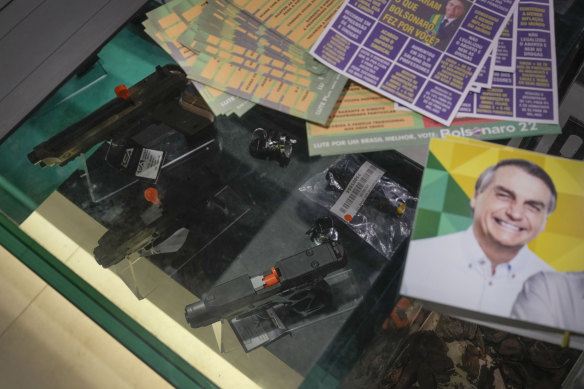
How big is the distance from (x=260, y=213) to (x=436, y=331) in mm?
489

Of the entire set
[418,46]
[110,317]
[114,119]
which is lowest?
[110,317]

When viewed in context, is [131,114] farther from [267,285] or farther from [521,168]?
[521,168]

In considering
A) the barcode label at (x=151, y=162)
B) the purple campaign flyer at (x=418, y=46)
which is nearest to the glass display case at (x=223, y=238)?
the barcode label at (x=151, y=162)

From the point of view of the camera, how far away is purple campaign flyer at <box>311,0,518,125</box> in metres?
0.85

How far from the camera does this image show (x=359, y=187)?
113 centimetres

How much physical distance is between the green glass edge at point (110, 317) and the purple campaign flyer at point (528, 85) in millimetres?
769

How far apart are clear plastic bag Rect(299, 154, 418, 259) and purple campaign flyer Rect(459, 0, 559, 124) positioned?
1.06ft

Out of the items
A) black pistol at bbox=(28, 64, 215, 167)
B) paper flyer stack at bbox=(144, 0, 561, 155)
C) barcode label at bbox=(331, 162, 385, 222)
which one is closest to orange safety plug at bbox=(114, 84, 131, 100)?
black pistol at bbox=(28, 64, 215, 167)

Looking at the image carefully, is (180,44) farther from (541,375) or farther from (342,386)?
(541,375)

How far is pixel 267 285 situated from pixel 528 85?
626 millimetres

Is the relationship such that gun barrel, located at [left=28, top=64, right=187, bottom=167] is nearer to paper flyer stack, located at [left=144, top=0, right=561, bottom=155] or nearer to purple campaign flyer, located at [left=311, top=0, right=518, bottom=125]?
paper flyer stack, located at [left=144, top=0, right=561, bottom=155]

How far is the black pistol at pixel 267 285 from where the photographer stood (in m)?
0.89

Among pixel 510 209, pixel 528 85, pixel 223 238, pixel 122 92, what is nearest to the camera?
pixel 510 209

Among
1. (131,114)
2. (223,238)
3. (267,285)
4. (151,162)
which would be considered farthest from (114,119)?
(267,285)
